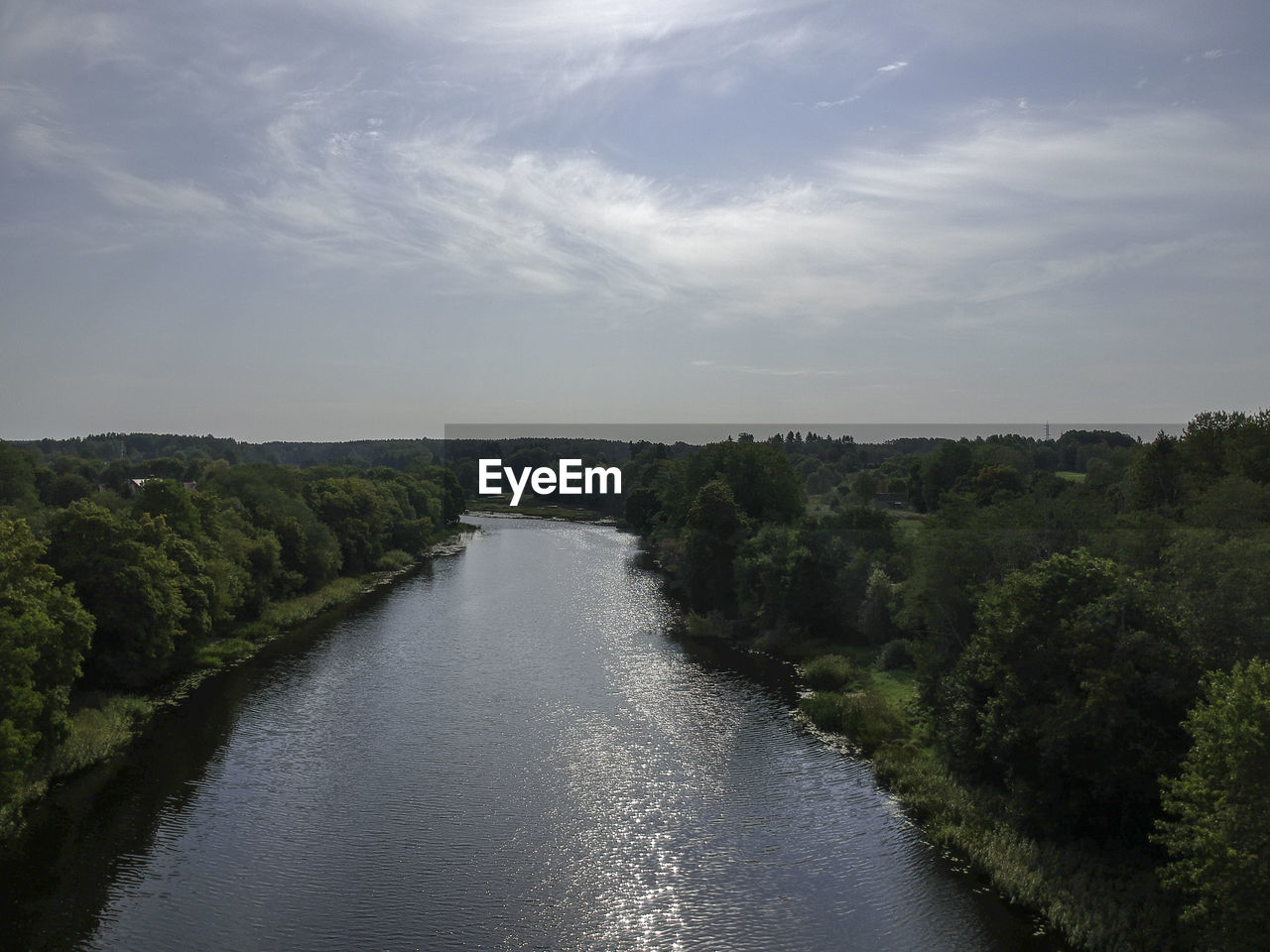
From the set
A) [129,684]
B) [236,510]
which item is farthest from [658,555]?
[129,684]

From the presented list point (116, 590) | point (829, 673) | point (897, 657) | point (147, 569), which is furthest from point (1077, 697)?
point (147, 569)

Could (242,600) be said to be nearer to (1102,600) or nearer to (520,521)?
(1102,600)

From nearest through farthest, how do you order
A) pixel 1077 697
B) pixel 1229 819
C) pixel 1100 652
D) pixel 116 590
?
pixel 1229 819 < pixel 1077 697 < pixel 1100 652 < pixel 116 590

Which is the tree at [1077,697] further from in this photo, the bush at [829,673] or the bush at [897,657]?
the bush at [897,657]

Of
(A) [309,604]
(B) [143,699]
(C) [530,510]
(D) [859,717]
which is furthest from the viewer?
(C) [530,510]

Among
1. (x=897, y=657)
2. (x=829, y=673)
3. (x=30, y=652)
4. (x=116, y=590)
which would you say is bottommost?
(x=829, y=673)

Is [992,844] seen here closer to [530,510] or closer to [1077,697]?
[1077,697]
